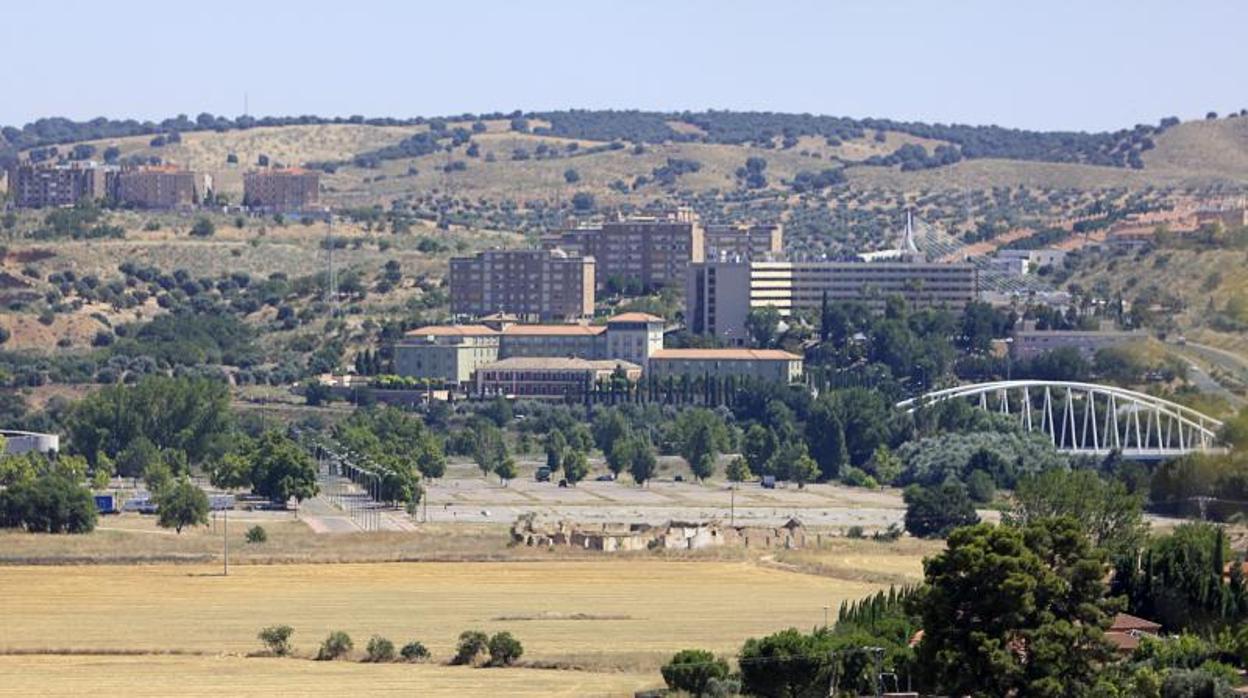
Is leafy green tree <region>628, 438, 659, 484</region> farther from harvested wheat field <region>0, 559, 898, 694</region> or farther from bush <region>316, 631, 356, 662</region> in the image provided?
bush <region>316, 631, 356, 662</region>

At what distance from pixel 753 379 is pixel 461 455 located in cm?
1939

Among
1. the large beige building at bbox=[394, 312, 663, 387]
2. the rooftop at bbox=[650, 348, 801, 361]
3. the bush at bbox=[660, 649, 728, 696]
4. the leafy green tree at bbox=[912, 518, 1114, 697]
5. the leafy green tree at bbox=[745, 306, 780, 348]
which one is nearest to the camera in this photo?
the leafy green tree at bbox=[912, 518, 1114, 697]

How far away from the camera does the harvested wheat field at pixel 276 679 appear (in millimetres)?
71625

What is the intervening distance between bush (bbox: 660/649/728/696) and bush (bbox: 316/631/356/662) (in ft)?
33.0

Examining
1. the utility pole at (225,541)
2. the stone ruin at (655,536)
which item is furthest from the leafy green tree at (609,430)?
the stone ruin at (655,536)

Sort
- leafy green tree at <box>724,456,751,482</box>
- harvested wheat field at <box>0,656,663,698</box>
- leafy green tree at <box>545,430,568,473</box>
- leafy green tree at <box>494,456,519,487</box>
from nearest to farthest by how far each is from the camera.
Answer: harvested wheat field at <box>0,656,663,698</box> < leafy green tree at <box>494,456,519,487</box> < leafy green tree at <box>724,456,751,482</box> < leafy green tree at <box>545,430,568,473</box>

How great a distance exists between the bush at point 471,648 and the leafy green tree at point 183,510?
128 ft

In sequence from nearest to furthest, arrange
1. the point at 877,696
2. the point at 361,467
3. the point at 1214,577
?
the point at 877,696 < the point at 1214,577 < the point at 361,467

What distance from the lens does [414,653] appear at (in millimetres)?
78500

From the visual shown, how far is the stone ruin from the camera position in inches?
4370

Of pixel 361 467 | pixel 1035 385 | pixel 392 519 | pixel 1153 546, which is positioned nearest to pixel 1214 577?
pixel 1153 546

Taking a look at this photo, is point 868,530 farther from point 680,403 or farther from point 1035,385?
point 680,403

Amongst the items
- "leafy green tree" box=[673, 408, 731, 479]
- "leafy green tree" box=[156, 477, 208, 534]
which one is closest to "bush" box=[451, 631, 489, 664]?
"leafy green tree" box=[156, 477, 208, 534]

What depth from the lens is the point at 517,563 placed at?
103875 mm
